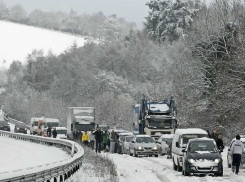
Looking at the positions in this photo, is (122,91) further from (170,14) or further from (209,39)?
(209,39)

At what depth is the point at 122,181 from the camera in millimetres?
22969

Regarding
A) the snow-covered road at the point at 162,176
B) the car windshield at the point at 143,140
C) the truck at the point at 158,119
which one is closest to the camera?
the snow-covered road at the point at 162,176

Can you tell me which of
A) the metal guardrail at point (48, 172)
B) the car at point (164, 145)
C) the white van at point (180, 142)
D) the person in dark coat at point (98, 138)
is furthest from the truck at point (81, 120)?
the metal guardrail at point (48, 172)

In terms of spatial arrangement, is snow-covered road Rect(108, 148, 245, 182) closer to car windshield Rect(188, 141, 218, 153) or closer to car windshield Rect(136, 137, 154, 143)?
car windshield Rect(188, 141, 218, 153)

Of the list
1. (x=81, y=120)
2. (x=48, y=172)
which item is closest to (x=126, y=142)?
(x=81, y=120)

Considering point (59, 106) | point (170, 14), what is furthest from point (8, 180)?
point (170, 14)

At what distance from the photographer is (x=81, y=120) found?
6097 cm

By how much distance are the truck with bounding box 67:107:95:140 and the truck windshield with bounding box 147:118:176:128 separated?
12206mm

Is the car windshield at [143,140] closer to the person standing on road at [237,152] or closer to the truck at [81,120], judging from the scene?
the person standing on road at [237,152]

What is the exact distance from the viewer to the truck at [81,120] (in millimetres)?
60625

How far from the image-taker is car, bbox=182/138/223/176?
2523cm

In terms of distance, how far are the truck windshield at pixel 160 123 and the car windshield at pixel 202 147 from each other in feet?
74.1

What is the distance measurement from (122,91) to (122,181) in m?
103

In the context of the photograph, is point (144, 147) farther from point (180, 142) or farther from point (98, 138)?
point (180, 142)
